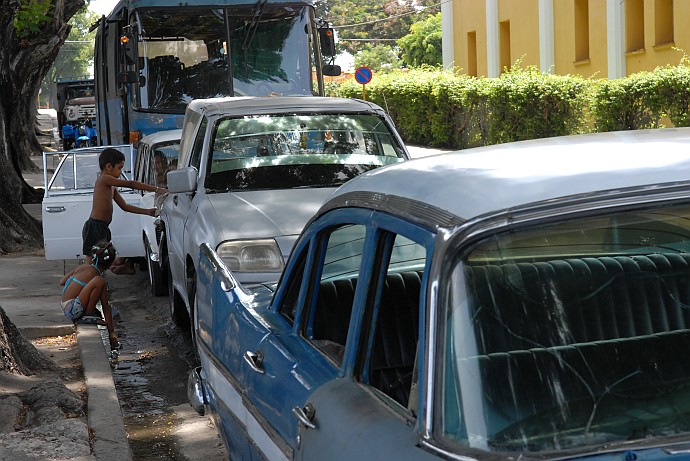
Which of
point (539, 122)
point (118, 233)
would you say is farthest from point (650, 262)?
point (539, 122)

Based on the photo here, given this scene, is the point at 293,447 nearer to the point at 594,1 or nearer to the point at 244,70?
the point at 244,70

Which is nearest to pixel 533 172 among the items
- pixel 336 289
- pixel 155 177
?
pixel 336 289

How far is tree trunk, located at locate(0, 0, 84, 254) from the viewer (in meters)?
14.8

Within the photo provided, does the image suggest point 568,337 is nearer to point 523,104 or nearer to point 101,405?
point 101,405

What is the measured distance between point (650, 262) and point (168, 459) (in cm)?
383

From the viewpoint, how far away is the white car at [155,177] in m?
10.6

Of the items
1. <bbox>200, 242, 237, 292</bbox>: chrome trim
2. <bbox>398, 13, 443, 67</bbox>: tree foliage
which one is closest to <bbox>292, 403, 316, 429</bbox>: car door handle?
<bbox>200, 242, 237, 292</bbox>: chrome trim

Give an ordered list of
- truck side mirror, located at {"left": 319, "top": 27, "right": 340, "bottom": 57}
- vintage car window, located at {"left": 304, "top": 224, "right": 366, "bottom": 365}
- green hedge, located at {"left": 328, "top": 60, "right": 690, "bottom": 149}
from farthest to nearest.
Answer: green hedge, located at {"left": 328, "top": 60, "right": 690, "bottom": 149} → truck side mirror, located at {"left": 319, "top": 27, "right": 340, "bottom": 57} → vintage car window, located at {"left": 304, "top": 224, "right": 366, "bottom": 365}

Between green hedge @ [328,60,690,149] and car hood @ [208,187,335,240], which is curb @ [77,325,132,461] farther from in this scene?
green hedge @ [328,60,690,149]

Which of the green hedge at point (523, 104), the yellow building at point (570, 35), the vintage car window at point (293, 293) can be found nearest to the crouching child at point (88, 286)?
the vintage car window at point (293, 293)

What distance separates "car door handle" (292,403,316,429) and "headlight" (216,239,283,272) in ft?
13.2

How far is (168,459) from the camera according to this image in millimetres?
5977

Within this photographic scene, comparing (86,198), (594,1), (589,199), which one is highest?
(594,1)

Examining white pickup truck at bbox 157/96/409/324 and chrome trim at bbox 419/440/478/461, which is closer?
chrome trim at bbox 419/440/478/461
